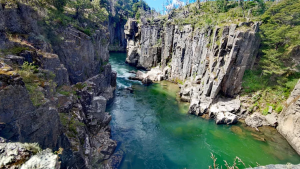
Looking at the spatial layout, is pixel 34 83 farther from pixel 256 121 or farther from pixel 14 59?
pixel 256 121

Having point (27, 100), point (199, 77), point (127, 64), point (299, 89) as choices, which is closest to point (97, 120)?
point (27, 100)

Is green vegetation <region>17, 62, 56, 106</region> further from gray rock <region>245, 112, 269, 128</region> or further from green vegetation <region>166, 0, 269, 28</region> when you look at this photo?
green vegetation <region>166, 0, 269, 28</region>

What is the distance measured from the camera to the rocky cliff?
21.1 feet

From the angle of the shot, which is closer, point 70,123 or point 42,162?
point 42,162

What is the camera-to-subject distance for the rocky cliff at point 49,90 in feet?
21.1

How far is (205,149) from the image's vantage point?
17797 millimetres

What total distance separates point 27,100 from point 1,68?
1633mm

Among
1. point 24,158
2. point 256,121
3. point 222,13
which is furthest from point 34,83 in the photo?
point 222,13

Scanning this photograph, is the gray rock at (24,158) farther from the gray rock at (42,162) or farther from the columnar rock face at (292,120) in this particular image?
the columnar rock face at (292,120)

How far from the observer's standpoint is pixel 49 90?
979cm

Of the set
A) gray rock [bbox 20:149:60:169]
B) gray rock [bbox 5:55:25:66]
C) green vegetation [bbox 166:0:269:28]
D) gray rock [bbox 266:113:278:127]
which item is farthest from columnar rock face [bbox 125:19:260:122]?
gray rock [bbox 20:149:60:169]

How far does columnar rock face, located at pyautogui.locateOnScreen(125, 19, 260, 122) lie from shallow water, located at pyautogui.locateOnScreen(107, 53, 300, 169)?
4171mm

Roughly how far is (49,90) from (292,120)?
25979 mm

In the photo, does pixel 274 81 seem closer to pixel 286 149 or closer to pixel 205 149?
pixel 286 149
